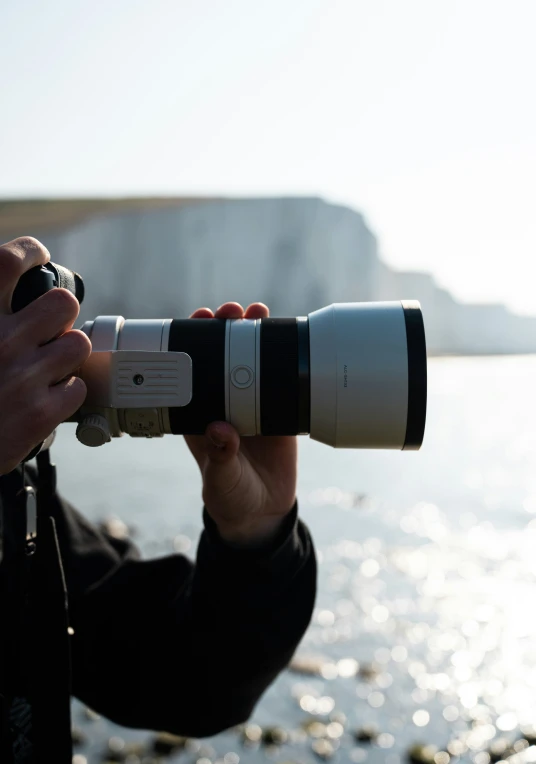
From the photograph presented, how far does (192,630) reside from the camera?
1.01m

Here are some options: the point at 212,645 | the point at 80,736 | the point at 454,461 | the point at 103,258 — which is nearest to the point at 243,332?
the point at 212,645

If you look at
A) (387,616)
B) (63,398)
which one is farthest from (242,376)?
(387,616)

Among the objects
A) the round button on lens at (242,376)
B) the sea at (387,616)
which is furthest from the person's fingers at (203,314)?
the sea at (387,616)

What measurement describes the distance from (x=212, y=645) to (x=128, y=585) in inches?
6.9

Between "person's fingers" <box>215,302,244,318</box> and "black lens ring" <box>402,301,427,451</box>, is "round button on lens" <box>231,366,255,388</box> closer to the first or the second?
"person's fingers" <box>215,302,244,318</box>

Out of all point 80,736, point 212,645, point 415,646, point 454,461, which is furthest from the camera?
point 454,461

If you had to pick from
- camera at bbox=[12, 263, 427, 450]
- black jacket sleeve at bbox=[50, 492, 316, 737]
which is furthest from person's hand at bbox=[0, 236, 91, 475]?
black jacket sleeve at bbox=[50, 492, 316, 737]

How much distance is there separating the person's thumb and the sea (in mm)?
243

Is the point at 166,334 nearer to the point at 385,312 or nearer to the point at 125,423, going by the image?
the point at 125,423

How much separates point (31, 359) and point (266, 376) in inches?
12.0

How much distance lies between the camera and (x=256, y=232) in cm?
2605

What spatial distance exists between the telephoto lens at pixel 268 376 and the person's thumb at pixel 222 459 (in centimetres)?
3

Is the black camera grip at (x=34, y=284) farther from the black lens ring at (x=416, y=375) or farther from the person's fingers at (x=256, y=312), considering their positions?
the black lens ring at (x=416, y=375)

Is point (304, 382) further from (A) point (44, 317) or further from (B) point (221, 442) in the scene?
(A) point (44, 317)
